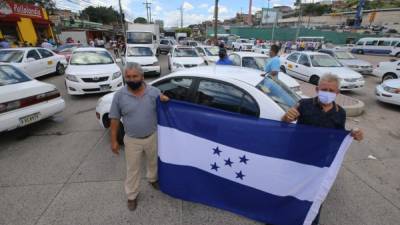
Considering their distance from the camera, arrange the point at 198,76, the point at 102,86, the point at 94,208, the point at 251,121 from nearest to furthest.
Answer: the point at 251,121
the point at 94,208
the point at 198,76
the point at 102,86

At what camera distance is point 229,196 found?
2.62 meters

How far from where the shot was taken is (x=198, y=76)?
9.86 ft

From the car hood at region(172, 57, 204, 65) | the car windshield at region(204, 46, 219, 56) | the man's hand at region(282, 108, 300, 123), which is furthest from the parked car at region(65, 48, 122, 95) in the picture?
the car windshield at region(204, 46, 219, 56)

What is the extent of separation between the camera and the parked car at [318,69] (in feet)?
28.2

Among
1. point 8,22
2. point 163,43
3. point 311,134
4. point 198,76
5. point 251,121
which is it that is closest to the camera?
point 311,134

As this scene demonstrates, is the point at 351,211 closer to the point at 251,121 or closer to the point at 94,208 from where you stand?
the point at 251,121

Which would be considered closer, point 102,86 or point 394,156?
point 394,156

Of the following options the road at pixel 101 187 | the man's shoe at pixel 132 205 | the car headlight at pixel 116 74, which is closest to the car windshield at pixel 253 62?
the road at pixel 101 187

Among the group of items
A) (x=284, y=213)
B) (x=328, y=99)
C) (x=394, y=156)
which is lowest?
(x=394, y=156)

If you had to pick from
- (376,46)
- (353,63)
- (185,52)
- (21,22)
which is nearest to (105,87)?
(185,52)

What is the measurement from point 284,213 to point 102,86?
683cm

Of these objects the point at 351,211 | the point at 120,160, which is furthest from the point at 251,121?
the point at 120,160

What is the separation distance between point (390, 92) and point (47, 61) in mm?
14326

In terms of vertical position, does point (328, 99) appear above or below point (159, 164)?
above
